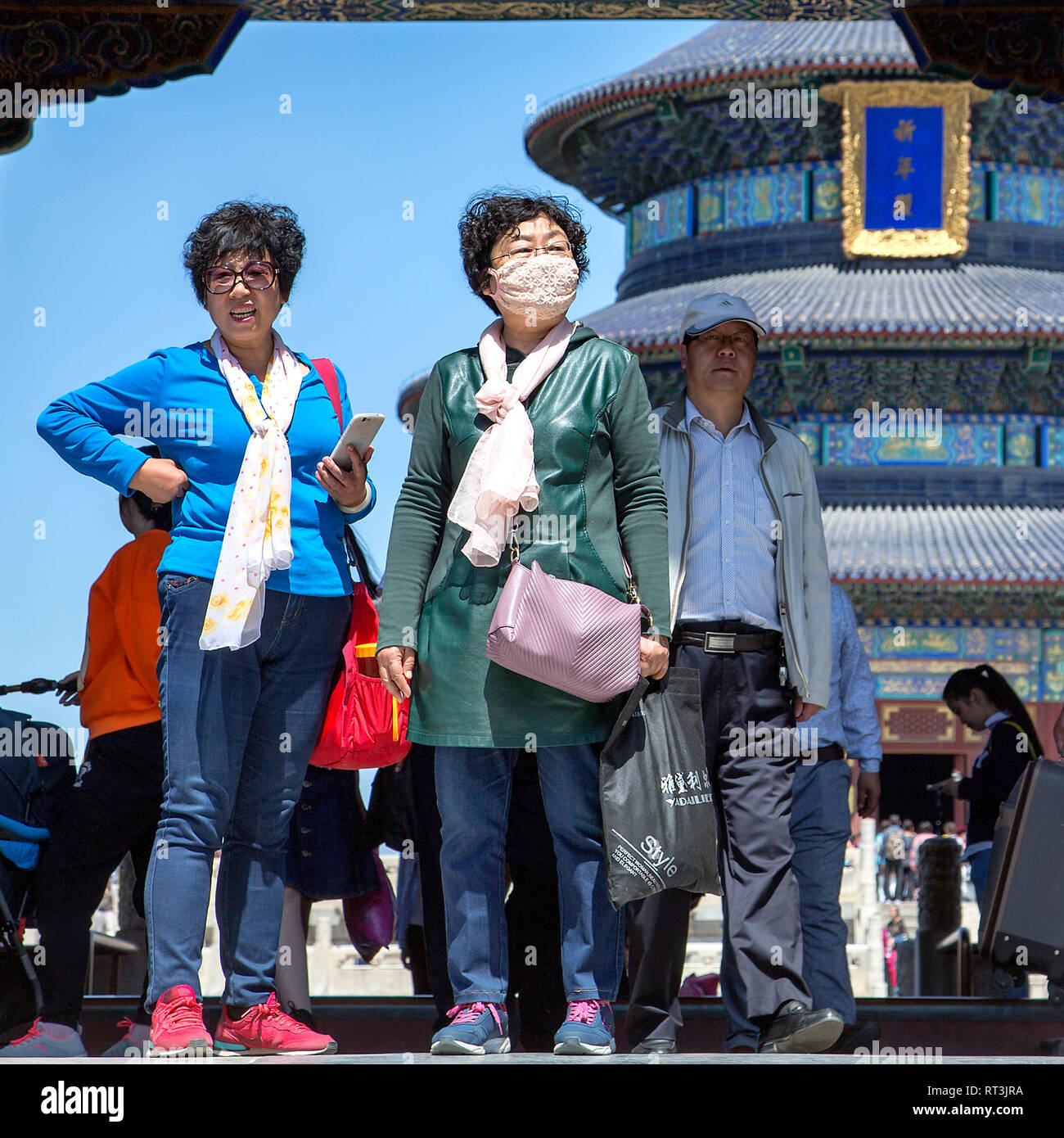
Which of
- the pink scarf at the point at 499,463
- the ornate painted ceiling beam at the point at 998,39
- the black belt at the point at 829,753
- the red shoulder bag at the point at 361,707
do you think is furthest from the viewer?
the black belt at the point at 829,753

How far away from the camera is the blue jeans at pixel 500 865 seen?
4.06 m

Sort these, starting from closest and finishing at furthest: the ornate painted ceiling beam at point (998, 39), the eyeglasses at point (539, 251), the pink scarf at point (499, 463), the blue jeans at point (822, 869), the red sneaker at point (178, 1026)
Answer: the red sneaker at point (178, 1026) < the pink scarf at point (499, 463) < the eyeglasses at point (539, 251) < the ornate painted ceiling beam at point (998, 39) < the blue jeans at point (822, 869)

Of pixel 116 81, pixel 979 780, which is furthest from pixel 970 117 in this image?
pixel 116 81

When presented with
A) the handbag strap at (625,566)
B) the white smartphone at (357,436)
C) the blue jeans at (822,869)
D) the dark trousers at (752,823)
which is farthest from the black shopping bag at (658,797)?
the blue jeans at (822,869)

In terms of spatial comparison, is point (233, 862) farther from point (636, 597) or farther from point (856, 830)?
point (856, 830)

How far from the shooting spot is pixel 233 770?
4.13 m

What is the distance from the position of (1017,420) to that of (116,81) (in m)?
17.4

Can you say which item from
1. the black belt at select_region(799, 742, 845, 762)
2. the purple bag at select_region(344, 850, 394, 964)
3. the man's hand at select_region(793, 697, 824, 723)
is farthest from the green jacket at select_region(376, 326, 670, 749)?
the black belt at select_region(799, 742, 845, 762)

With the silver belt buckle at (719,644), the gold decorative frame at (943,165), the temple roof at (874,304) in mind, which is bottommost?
the silver belt buckle at (719,644)

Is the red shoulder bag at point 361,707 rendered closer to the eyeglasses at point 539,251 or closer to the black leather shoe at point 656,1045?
the eyeglasses at point 539,251

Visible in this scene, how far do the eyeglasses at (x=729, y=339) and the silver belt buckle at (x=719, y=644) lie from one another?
0.75 m

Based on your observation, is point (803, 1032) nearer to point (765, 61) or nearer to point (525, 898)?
point (525, 898)

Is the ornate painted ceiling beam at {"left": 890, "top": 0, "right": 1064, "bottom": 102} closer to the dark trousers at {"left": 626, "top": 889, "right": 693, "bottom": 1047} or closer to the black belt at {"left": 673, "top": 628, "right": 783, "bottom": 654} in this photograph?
the black belt at {"left": 673, "top": 628, "right": 783, "bottom": 654}

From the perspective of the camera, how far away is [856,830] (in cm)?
2078
